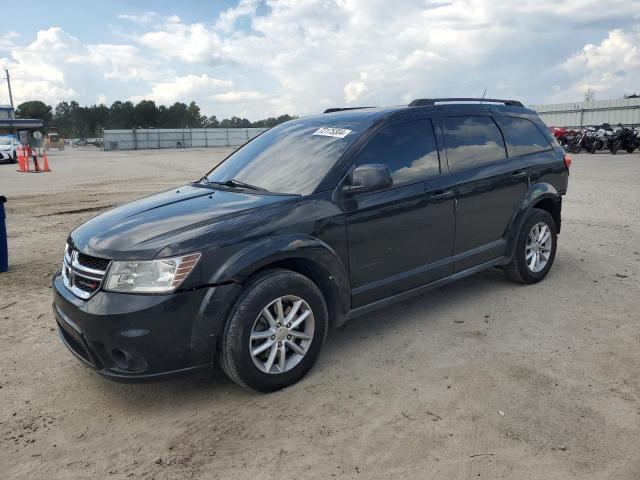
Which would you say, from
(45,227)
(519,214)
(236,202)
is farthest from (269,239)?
(45,227)

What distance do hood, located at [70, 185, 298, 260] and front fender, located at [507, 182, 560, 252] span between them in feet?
8.06

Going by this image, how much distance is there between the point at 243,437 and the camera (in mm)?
2918

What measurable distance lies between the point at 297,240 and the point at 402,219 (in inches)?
38.7

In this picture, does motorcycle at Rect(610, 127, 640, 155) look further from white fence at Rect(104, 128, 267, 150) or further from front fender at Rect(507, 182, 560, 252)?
white fence at Rect(104, 128, 267, 150)

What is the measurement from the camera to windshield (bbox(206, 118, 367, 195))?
3.79 meters

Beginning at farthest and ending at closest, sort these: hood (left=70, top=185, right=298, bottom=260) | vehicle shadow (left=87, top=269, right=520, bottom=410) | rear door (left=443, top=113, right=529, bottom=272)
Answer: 1. rear door (left=443, top=113, right=529, bottom=272)
2. vehicle shadow (left=87, top=269, right=520, bottom=410)
3. hood (left=70, top=185, right=298, bottom=260)

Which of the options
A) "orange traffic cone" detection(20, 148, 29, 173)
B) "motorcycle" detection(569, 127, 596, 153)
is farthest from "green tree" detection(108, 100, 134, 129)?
"motorcycle" detection(569, 127, 596, 153)

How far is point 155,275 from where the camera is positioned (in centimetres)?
297

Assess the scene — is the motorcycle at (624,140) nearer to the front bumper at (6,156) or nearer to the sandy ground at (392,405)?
the sandy ground at (392,405)

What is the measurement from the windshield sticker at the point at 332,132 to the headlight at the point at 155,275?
1618mm

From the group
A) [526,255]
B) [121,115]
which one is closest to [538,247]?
[526,255]

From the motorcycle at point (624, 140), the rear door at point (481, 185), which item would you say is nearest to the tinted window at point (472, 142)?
the rear door at point (481, 185)

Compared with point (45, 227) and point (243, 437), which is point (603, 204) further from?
point (45, 227)

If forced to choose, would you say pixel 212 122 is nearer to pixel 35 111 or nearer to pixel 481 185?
pixel 35 111
